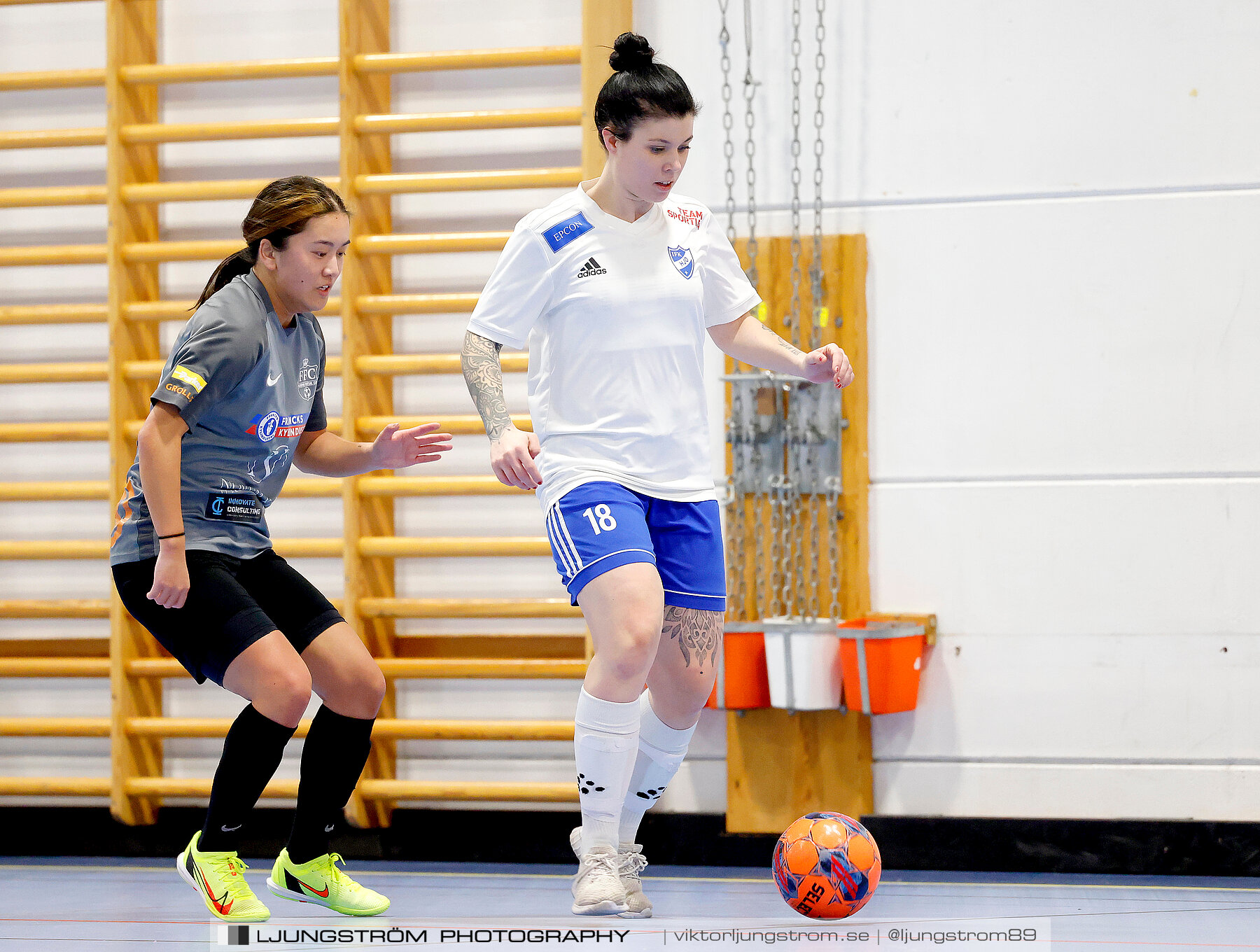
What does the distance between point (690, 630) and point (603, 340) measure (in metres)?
0.64

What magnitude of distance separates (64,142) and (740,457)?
238cm

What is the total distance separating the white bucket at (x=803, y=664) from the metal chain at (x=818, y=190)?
83 centimetres

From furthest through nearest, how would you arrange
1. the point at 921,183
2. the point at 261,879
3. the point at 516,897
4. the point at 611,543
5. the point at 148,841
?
the point at 148,841 < the point at 921,183 < the point at 261,879 < the point at 516,897 < the point at 611,543

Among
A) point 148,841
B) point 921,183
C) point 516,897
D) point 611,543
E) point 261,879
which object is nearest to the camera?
point 611,543

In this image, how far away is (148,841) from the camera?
376 cm

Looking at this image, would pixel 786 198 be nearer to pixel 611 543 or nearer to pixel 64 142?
pixel 611 543

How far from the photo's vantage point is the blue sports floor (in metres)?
2.33

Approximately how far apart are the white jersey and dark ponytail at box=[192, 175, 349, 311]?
1.28 feet

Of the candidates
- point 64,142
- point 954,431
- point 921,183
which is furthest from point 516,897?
point 64,142

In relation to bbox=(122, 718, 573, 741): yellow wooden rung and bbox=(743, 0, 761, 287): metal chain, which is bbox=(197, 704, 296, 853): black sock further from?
bbox=(743, 0, 761, 287): metal chain

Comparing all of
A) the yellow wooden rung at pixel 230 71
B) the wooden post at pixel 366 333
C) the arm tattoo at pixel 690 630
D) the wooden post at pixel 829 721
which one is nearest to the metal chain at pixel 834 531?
the wooden post at pixel 829 721

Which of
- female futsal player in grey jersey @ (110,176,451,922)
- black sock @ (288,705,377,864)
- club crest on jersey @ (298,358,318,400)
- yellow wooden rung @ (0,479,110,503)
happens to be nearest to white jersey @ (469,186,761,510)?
female futsal player in grey jersey @ (110,176,451,922)

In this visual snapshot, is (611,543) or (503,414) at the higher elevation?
(503,414)

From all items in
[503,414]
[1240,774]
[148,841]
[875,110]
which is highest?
[875,110]
